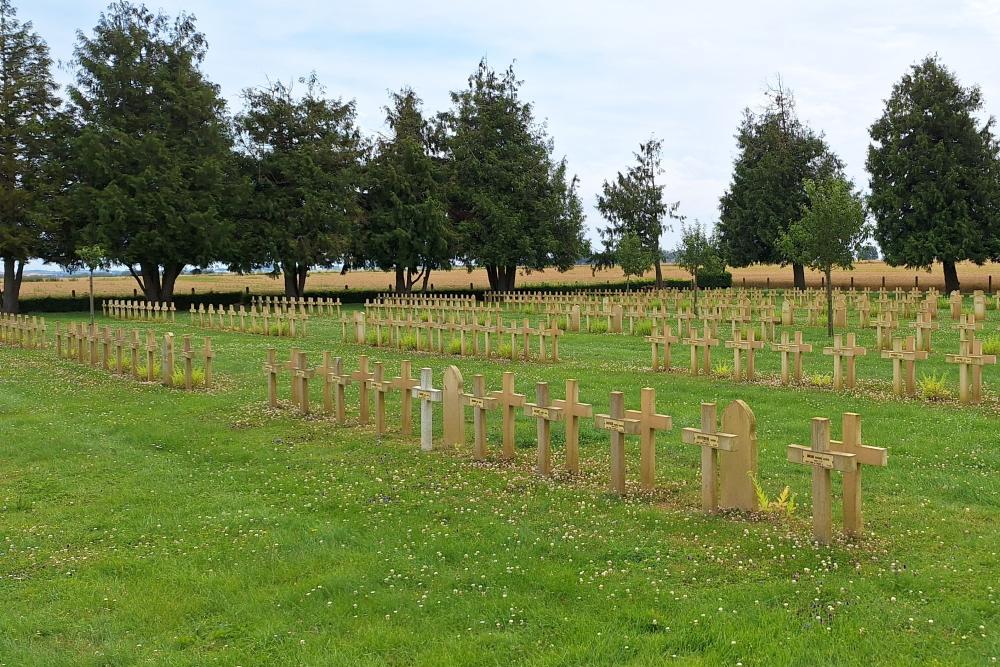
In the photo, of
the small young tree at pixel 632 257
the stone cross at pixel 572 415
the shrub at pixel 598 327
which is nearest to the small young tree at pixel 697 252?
the shrub at pixel 598 327

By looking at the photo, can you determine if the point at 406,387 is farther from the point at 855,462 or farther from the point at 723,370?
the point at 723,370

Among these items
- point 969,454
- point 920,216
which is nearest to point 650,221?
point 920,216

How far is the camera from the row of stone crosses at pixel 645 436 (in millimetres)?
6137

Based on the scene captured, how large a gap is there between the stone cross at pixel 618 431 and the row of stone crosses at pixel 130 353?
940cm

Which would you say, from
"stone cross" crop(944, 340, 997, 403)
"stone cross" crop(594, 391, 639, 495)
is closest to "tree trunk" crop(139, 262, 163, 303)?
"stone cross" crop(944, 340, 997, 403)

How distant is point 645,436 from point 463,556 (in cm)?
217

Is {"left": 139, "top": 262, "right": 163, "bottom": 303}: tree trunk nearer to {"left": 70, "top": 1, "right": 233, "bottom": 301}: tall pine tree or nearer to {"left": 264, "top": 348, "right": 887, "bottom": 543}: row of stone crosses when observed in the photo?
{"left": 70, "top": 1, "right": 233, "bottom": 301}: tall pine tree

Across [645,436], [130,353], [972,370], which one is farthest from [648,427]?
[130,353]

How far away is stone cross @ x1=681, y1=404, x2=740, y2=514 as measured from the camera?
6707mm

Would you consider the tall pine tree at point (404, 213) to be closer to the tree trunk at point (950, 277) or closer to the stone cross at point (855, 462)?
the tree trunk at point (950, 277)

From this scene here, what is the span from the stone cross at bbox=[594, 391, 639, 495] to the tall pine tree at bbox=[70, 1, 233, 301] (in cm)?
3643

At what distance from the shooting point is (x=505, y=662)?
4508 millimetres

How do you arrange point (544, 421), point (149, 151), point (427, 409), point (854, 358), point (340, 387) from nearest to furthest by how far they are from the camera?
point (544, 421) < point (427, 409) < point (340, 387) < point (854, 358) < point (149, 151)

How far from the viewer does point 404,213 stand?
48500 mm
